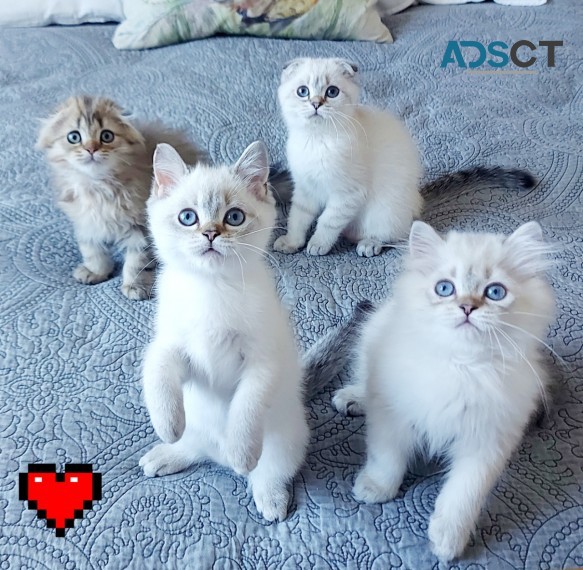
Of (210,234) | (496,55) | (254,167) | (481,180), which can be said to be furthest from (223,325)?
(496,55)

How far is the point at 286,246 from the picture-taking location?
1.38 metres

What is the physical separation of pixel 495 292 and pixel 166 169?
1.51ft

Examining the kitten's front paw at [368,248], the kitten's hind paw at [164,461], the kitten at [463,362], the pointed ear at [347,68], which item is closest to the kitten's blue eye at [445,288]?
the kitten at [463,362]

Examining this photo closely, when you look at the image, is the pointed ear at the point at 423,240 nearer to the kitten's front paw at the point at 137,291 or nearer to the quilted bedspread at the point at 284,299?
the quilted bedspread at the point at 284,299

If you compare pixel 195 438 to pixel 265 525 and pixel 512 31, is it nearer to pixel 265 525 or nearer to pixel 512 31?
pixel 265 525

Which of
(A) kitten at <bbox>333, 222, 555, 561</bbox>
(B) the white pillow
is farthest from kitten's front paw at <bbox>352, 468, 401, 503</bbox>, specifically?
(B) the white pillow

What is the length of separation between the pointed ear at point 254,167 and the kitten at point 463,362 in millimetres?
220

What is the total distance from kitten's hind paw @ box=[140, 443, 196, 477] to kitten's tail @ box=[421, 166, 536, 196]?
88 centimetres

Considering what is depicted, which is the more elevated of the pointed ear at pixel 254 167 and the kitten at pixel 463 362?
the pointed ear at pixel 254 167

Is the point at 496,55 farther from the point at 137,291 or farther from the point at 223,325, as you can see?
the point at 223,325

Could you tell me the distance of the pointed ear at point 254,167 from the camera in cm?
80

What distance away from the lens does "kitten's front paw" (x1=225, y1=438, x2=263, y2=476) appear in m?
0.74

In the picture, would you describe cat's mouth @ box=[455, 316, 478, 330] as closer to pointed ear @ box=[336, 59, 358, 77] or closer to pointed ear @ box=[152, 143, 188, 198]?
pointed ear @ box=[152, 143, 188, 198]

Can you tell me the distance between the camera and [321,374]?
39.8 inches
